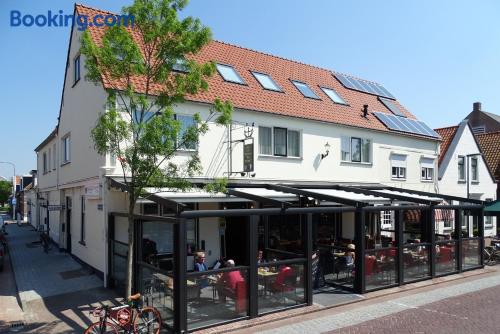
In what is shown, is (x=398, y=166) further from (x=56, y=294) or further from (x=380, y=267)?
(x=56, y=294)

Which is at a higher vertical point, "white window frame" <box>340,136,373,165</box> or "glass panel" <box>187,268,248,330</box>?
"white window frame" <box>340,136,373,165</box>

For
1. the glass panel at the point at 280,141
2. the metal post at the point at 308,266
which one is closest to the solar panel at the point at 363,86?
the glass panel at the point at 280,141

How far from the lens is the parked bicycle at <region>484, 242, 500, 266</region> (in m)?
17.7

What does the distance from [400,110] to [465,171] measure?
20.9 feet

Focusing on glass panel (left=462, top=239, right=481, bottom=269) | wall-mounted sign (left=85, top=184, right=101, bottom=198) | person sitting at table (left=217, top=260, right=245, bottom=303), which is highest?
Answer: wall-mounted sign (left=85, top=184, right=101, bottom=198)

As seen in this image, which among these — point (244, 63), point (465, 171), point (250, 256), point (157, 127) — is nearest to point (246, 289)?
point (250, 256)

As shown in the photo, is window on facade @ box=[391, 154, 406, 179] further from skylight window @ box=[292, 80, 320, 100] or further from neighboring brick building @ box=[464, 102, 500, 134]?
neighboring brick building @ box=[464, 102, 500, 134]

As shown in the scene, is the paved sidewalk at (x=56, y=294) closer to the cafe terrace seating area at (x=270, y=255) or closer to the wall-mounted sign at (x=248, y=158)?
the cafe terrace seating area at (x=270, y=255)

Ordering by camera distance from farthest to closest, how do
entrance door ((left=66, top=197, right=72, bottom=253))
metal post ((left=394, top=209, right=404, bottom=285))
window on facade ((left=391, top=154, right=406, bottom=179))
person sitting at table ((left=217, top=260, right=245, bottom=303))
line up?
window on facade ((left=391, top=154, right=406, bottom=179)) → entrance door ((left=66, top=197, right=72, bottom=253)) → metal post ((left=394, top=209, right=404, bottom=285)) → person sitting at table ((left=217, top=260, right=245, bottom=303))

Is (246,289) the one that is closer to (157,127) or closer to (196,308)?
(196,308)

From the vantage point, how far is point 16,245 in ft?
76.7

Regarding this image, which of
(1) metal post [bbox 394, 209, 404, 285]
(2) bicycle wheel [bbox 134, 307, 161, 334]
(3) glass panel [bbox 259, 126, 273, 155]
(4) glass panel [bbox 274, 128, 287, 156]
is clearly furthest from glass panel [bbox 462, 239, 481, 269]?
(2) bicycle wheel [bbox 134, 307, 161, 334]

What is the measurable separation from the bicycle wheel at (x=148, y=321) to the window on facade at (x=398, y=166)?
15.8 m

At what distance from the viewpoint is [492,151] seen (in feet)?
107
